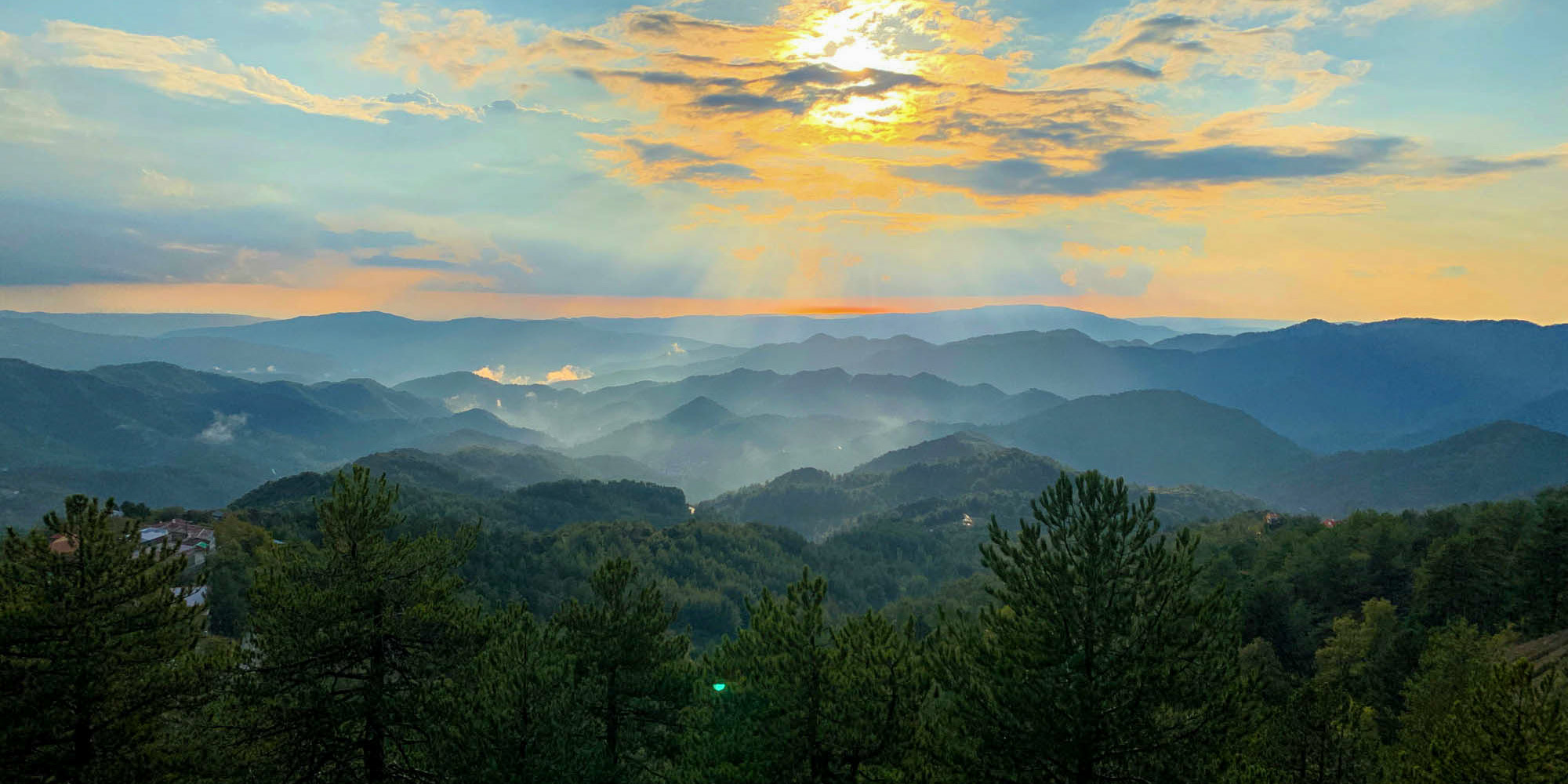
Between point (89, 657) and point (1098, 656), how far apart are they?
21459 millimetres

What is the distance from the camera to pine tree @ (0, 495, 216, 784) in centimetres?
1661

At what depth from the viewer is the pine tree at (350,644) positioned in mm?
19438

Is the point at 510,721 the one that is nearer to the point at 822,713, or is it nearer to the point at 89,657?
the point at 822,713

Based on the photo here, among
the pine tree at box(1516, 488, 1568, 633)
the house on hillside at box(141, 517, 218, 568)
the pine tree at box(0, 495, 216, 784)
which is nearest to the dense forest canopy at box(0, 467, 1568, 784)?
the pine tree at box(0, 495, 216, 784)

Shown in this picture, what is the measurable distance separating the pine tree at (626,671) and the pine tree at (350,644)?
403 centimetres

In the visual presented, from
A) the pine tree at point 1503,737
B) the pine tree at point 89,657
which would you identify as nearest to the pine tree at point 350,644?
the pine tree at point 89,657

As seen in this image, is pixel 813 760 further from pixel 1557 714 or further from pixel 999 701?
pixel 1557 714

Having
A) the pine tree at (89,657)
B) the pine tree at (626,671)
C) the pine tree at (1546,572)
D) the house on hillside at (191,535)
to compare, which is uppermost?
the pine tree at (89,657)

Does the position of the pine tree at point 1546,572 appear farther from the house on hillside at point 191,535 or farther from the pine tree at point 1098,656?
the house on hillside at point 191,535

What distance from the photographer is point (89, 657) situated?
55.8ft

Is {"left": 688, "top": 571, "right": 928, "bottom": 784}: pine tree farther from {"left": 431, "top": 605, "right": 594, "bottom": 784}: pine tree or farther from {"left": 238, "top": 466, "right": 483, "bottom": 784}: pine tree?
{"left": 238, "top": 466, "right": 483, "bottom": 784}: pine tree

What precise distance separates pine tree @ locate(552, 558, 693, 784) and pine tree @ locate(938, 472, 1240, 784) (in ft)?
36.0

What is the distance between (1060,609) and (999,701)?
2.38 meters

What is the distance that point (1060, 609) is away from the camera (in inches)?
666
